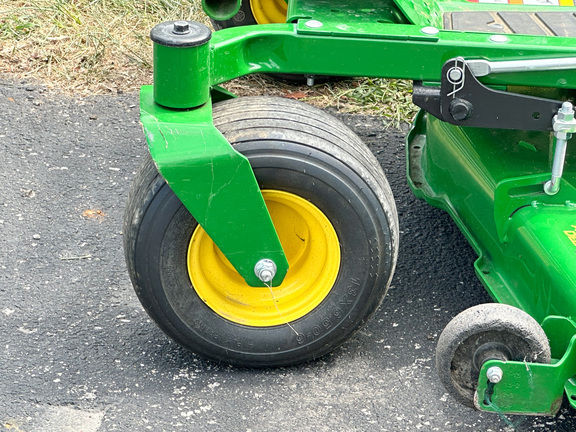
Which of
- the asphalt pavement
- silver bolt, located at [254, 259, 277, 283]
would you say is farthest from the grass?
silver bolt, located at [254, 259, 277, 283]

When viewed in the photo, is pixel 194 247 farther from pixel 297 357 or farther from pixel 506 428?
pixel 506 428

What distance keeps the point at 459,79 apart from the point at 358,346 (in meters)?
0.95

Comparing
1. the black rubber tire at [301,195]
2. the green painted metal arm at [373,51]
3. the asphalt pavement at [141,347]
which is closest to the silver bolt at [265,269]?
the black rubber tire at [301,195]

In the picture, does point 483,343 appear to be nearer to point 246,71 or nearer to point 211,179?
point 211,179

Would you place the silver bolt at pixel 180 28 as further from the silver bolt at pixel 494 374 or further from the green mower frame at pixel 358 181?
the silver bolt at pixel 494 374

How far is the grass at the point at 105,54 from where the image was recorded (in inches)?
174

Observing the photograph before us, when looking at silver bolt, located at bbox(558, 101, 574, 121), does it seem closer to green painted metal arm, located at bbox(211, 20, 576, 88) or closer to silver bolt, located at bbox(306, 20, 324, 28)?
green painted metal arm, located at bbox(211, 20, 576, 88)

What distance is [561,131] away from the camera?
Result: 248 centimetres

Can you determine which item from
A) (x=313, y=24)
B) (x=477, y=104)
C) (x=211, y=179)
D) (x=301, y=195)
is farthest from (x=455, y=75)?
(x=211, y=179)

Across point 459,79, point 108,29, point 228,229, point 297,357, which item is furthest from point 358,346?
point 108,29

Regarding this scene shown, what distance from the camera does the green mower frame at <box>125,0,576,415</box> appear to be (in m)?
2.33

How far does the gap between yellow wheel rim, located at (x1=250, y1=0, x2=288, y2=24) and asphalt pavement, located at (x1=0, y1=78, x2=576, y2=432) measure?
975 mm

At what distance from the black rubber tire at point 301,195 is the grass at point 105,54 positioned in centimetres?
176

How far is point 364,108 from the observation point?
4336 millimetres
